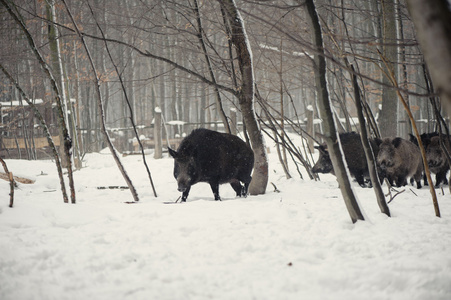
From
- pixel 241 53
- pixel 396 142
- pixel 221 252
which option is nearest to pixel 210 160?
pixel 241 53

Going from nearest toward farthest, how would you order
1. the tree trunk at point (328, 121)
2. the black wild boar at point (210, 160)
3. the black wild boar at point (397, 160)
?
1. the tree trunk at point (328, 121)
2. the black wild boar at point (210, 160)
3. the black wild boar at point (397, 160)

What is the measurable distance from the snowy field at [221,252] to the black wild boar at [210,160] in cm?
196

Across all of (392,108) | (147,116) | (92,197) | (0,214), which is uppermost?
(147,116)

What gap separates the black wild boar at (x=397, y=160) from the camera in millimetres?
5896

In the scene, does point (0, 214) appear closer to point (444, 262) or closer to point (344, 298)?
point (344, 298)

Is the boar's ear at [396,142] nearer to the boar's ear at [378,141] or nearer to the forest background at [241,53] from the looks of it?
the boar's ear at [378,141]

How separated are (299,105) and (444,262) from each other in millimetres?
42706

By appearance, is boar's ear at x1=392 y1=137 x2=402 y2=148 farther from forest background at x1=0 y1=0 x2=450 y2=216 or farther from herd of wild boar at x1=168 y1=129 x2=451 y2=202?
forest background at x1=0 y1=0 x2=450 y2=216

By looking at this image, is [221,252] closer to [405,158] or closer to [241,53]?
[241,53]

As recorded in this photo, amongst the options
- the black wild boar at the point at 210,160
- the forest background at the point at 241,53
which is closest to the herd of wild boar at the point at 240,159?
the black wild boar at the point at 210,160

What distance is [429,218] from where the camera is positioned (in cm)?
282

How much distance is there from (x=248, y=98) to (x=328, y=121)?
7.96 feet

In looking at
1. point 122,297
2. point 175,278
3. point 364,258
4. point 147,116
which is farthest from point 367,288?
point 147,116

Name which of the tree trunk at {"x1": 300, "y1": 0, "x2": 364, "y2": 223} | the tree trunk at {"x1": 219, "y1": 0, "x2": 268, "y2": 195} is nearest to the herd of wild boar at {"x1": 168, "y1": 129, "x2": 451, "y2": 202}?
the tree trunk at {"x1": 219, "y1": 0, "x2": 268, "y2": 195}
